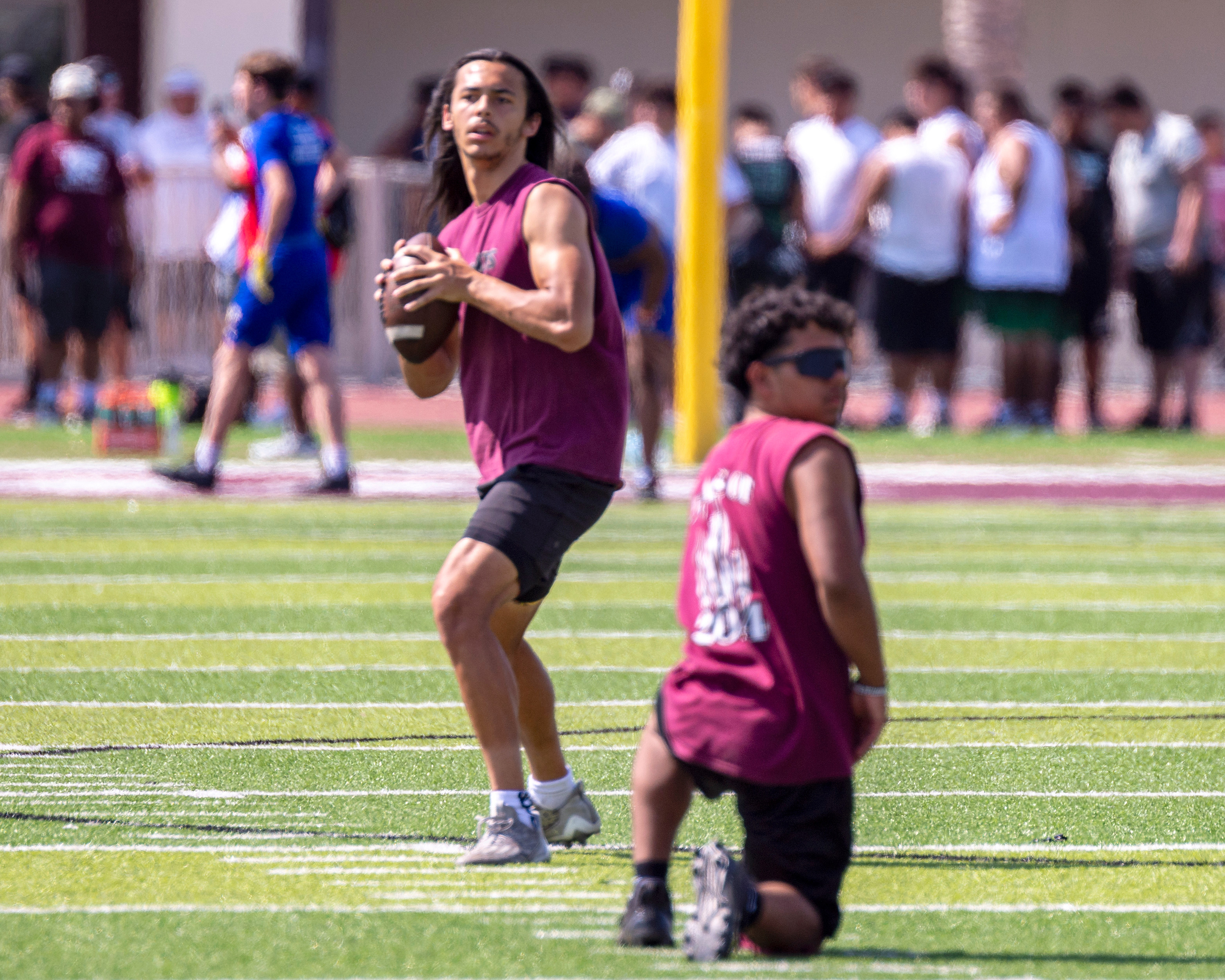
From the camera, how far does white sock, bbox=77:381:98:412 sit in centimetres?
1794

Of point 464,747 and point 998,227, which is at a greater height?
point 998,227

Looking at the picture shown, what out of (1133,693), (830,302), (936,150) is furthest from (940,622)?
(936,150)

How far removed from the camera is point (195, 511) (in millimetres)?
12859

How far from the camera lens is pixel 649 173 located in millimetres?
15984

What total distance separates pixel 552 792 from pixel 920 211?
12770 millimetres

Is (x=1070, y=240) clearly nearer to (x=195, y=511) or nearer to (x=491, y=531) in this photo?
(x=195, y=511)

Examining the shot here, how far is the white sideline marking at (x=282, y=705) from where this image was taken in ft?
23.6

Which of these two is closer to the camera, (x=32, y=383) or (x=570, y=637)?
(x=570, y=637)

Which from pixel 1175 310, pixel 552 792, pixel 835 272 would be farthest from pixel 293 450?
pixel 552 792

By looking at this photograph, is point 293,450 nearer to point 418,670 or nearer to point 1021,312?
point 1021,312

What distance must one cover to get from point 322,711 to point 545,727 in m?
1.86

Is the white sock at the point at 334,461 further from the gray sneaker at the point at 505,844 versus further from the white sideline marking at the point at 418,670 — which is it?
the gray sneaker at the point at 505,844

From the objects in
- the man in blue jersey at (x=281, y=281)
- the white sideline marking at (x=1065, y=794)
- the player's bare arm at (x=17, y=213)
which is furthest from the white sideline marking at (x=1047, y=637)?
the player's bare arm at (x=17, y=213)

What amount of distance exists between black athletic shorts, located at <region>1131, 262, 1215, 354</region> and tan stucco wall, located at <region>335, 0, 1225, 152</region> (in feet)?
34.4
